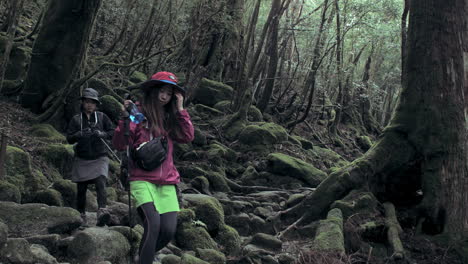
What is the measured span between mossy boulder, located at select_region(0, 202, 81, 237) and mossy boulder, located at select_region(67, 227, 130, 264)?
54 cm

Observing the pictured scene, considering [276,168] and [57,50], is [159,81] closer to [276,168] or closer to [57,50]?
[57,50]

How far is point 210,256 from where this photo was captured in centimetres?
646

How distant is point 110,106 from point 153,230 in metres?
7.68

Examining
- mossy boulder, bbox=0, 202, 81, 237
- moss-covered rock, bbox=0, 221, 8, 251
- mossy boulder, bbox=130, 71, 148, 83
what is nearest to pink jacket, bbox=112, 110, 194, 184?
moss-covered rock, bbox=0, 221, 8, 251

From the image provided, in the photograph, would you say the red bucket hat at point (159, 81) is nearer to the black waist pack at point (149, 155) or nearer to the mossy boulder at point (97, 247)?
the black waist pack at point (149, 155)

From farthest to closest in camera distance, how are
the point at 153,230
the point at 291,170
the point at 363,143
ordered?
the point at 363,143 < the point at 291,170 < the point at 153,230

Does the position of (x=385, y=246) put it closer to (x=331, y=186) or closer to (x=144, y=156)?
(x=331, y=186)

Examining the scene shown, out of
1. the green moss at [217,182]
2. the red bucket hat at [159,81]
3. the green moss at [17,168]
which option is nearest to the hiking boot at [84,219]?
the green moss at [17,168]

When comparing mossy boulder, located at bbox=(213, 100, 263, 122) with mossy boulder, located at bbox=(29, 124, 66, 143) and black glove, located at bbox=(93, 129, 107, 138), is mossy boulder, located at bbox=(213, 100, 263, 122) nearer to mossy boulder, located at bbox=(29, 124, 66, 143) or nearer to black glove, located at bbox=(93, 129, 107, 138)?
mossy boulder, located at bbox=(29, 124, 66, 143)

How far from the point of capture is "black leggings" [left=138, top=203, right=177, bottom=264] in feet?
14.5

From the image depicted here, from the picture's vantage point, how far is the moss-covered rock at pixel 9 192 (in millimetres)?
6198

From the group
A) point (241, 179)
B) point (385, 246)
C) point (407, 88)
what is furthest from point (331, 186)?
point (241, 179)

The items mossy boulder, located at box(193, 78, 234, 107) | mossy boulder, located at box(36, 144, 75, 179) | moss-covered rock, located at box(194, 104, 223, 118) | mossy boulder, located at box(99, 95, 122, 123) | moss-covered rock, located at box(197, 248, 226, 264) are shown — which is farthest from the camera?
mossy boulder, located at box(193, 78, 234, 107)

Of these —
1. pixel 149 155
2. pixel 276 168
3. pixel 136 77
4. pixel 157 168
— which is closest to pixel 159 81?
pixel 149 155
